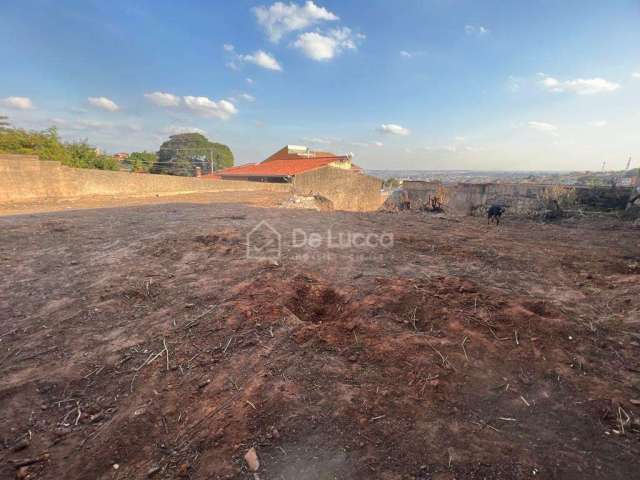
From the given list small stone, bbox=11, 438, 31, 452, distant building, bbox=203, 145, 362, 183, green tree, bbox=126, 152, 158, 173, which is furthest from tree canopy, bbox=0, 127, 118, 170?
small stone, bbox=11, 438, 31, 452

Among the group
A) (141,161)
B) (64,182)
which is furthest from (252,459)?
(141,161)

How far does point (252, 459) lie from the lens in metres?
1.38

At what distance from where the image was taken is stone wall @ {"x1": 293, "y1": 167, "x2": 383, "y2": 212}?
1585 centimetres

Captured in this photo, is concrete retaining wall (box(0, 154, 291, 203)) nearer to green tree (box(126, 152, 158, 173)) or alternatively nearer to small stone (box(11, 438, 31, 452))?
green tree (box(126, 152, 158, 173))

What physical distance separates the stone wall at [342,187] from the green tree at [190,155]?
18.0 metres

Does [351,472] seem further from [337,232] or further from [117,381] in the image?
[337,232]

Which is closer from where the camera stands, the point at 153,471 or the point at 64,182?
the point at 153,471

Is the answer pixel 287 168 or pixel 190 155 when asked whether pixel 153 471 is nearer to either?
pixel 287 168

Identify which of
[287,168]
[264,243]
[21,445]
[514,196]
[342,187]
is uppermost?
[287,168]

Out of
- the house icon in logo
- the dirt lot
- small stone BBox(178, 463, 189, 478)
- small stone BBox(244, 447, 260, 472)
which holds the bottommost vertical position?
small stone BBox(178, 463, 189, 478)

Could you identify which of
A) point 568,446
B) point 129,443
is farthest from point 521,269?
point 129,443

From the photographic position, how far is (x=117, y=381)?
1917 millimetres

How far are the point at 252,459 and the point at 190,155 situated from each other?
40209mm

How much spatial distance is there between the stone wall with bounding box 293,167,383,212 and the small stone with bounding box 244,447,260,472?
48.2 ft
